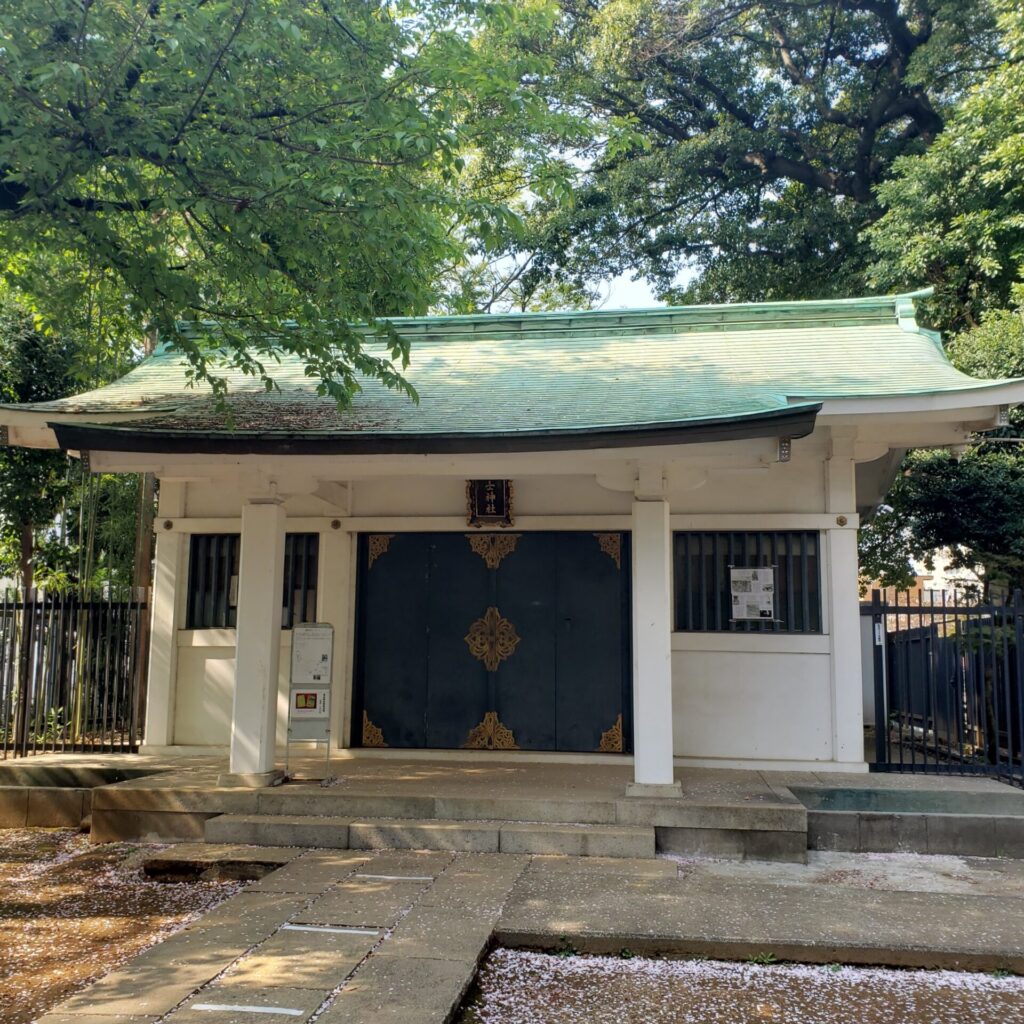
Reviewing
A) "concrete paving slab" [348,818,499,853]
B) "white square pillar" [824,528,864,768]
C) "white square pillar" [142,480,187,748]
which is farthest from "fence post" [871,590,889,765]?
"white square pillar" [142,480,187,748]

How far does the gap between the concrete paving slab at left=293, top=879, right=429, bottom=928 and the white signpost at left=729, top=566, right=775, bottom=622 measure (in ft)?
13.7

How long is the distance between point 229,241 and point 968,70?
17946mm

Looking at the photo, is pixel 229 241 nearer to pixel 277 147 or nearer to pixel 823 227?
pixel 277 147

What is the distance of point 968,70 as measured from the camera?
18312mm

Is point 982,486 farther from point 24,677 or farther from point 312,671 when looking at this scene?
point 24,677

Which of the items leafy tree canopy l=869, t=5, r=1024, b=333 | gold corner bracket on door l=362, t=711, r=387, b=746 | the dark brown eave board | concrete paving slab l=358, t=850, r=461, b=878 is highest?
leafy tree canopy l=869, t=5, r=1024, b=333

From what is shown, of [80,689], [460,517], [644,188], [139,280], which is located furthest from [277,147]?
[644,188]

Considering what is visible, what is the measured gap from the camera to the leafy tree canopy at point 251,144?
5738mm

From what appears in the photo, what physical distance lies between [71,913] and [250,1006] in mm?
2315

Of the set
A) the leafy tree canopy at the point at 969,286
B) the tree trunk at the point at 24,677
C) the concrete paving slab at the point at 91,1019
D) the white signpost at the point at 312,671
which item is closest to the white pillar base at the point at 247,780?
the white signpost at the point at 312,671

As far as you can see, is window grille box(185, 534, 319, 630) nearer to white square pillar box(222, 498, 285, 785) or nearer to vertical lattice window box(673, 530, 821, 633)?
white square pillar box(222, 498, 285, 785)

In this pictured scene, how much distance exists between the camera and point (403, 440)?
6715 millimetres

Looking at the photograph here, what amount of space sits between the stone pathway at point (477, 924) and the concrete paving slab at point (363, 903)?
0.01 metres

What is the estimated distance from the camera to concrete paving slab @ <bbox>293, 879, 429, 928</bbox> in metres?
5.05
